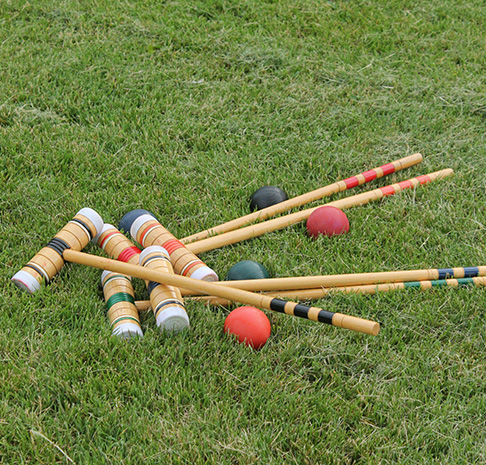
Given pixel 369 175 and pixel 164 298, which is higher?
pixel 164 298

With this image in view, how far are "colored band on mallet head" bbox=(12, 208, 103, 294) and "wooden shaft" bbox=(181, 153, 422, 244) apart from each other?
1.54 ft

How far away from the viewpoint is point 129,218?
2955 mm

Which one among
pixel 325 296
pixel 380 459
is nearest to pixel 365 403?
pixel 380 459

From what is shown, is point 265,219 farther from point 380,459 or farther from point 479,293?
point 380,459

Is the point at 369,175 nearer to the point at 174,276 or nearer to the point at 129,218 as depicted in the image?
the point at 129,218

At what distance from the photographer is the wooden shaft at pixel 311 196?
3045 millimetres

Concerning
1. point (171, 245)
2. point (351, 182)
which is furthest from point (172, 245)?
point (351, 182)

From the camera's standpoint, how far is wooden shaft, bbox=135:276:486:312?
258cm

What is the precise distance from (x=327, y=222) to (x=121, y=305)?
1.16 meters

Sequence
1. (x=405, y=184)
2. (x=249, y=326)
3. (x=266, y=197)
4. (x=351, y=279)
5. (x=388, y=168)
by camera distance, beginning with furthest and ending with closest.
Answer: (x=388, y=168) < (x=405, y=184) < (x=266, y=197) < (x=351, y=279) < (x=249, y=326)

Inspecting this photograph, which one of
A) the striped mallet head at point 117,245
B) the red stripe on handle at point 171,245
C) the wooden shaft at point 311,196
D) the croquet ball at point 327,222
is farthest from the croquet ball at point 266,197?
the striped mallet head at point 117,245

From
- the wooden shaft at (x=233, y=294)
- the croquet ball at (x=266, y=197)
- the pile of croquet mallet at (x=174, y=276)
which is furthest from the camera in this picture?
the croquet ball at (x=266, y=197)

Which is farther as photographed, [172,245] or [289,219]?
[289,219]

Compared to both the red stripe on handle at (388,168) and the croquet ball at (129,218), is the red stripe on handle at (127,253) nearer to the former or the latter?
the croquet ball at (129,218)
